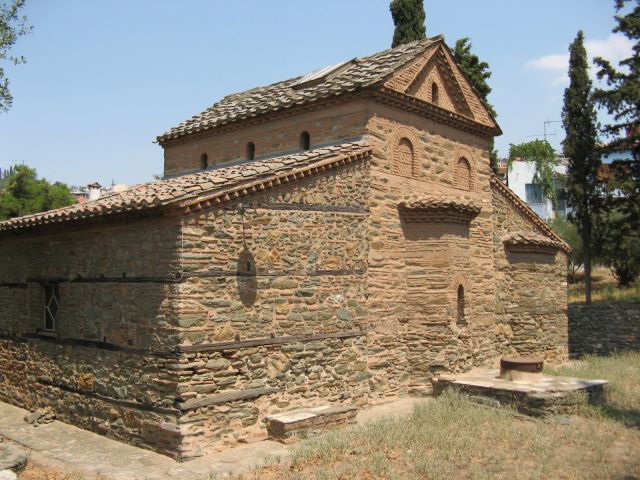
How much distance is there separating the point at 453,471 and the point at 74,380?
20.9ft

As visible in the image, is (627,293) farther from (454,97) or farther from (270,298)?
(270,298)

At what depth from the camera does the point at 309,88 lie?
43.4 ft

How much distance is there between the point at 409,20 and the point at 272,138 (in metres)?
8.46

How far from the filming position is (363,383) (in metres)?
10.8

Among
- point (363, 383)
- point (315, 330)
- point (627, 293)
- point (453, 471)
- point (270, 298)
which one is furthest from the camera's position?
point (627, 293)

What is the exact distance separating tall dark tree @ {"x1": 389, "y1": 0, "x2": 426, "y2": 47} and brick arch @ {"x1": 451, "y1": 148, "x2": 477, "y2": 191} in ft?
Result: 22.1

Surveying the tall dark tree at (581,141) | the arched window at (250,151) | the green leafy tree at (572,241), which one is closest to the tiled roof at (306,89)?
the arched window at (250,151)

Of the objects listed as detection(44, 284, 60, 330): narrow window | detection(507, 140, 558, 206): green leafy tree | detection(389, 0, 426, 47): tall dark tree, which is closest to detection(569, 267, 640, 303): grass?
detection(507, 140, 558, 206): green leafy tree

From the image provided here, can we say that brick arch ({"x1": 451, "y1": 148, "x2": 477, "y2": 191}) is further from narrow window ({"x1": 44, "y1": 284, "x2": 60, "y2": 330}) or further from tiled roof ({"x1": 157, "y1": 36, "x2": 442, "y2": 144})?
narrow window ({"x1": 44, "y1": 284, "x2": 60, "y2": 330})

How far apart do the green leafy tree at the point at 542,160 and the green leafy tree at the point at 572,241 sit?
123 inches

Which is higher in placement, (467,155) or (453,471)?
(467,155)

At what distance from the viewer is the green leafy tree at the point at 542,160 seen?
121ft

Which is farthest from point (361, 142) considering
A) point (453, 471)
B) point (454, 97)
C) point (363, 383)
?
point (453, 471)

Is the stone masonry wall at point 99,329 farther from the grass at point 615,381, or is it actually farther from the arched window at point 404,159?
the grass at point 615,381
